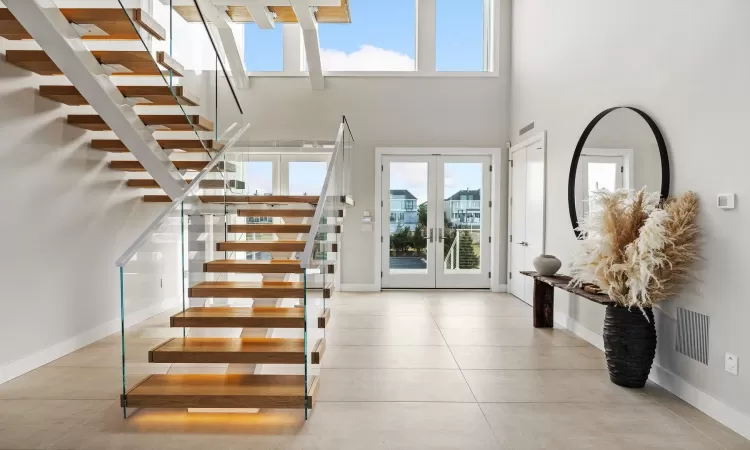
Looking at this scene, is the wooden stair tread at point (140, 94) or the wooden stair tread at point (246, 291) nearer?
the wooden stair tread at point (246, 291)

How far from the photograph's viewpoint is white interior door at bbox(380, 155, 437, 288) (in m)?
8.52

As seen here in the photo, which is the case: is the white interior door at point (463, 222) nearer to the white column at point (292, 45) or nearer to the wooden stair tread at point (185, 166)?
the white column at point (292, 45)

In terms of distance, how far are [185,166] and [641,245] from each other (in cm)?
417

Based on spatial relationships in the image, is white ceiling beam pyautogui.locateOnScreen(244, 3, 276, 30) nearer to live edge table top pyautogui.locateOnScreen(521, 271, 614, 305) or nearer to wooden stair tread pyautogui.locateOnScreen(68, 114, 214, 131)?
wooden stair tread pyautogui.locateOnScreen(68, 114, 214, 131)

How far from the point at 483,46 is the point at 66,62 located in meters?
6.67

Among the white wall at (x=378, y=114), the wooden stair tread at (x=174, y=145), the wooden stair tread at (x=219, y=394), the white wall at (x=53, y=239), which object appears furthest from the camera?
the white wall at (x=378, y=114)

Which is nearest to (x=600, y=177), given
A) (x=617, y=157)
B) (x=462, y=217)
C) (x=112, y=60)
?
(x=617, y=157)

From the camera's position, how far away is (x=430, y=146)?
8461mm

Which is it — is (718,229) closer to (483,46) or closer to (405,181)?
(405,181)

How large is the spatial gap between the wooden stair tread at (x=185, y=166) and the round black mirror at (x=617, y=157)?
348 cm

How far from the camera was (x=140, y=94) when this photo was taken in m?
4.29

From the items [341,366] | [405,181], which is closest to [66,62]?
[341,366]

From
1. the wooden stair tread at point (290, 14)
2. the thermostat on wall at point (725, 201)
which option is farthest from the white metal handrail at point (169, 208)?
the thermostat on wall at point (725, 201)

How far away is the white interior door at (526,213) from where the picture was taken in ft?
22.3
